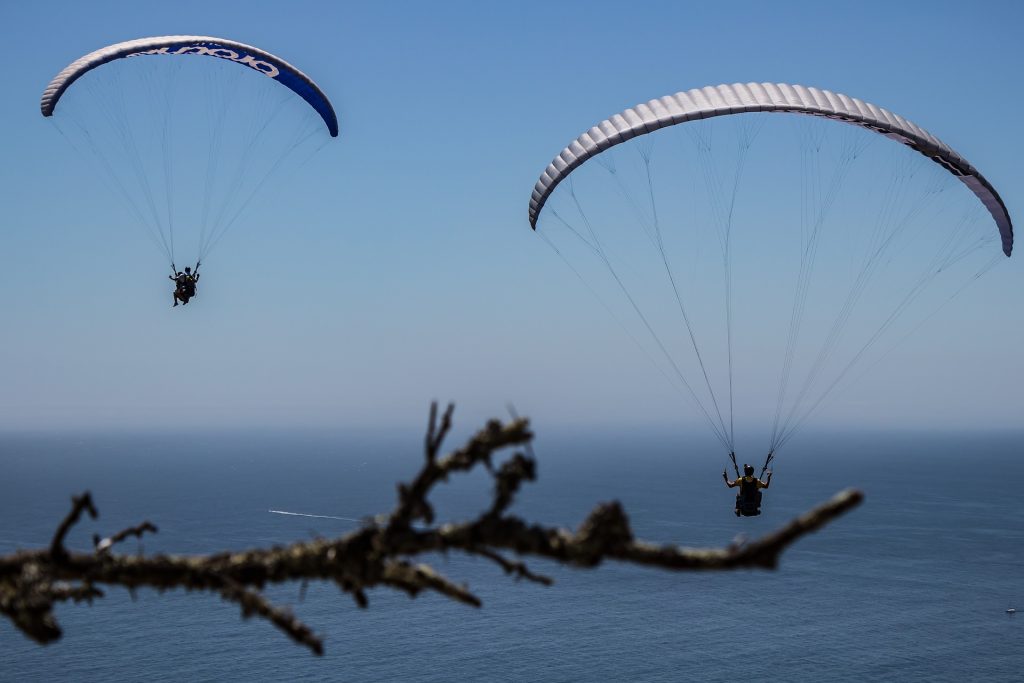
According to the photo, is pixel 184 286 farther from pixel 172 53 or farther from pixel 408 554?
pixel 408 554

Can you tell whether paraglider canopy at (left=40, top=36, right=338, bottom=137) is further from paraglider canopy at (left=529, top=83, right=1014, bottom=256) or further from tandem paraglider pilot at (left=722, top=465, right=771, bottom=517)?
tandem paraglider pilot at (left=722, top=465, right=771, bottom=517)

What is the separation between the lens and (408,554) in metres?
4.18

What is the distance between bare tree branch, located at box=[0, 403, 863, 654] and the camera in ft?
12.4

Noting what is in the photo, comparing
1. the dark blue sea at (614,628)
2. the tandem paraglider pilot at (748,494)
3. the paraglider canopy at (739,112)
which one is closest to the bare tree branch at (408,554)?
the paraglider canopy at (739,112)

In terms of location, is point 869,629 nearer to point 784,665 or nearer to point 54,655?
point 784,665

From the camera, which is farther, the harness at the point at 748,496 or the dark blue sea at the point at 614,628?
the dark blue sea at the point at 614,628

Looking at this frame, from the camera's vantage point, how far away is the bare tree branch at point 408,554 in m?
3.78

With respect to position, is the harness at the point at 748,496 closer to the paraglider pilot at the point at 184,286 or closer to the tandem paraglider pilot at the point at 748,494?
the tandem paraglider pilot at the point at 748,494

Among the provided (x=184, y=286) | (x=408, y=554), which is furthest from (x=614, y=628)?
(x=408, y=554)

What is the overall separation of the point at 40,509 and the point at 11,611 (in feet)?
641

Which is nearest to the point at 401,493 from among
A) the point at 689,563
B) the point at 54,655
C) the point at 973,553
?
the point at 689,563

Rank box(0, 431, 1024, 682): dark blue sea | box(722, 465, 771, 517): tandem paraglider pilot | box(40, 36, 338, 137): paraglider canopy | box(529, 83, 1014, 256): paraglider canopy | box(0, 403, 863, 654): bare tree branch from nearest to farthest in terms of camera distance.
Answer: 1. box(0, 403, 863, 654): bare tree branch
2. box(529, 83, 1014, 256): paraglider canopy
3. box(722, 465, 771, 517): tandem paraglider pilot
4. box(40, 36, 338, 137): paraglider canopy
5. box(0, 431, 1024, 682): dark blue sea

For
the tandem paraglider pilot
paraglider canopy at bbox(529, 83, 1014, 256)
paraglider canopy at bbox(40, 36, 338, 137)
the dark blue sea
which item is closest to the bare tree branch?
paraglider canopy at bbox(529, 83, 1014, 256)

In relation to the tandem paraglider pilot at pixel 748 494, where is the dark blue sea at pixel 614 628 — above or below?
below
